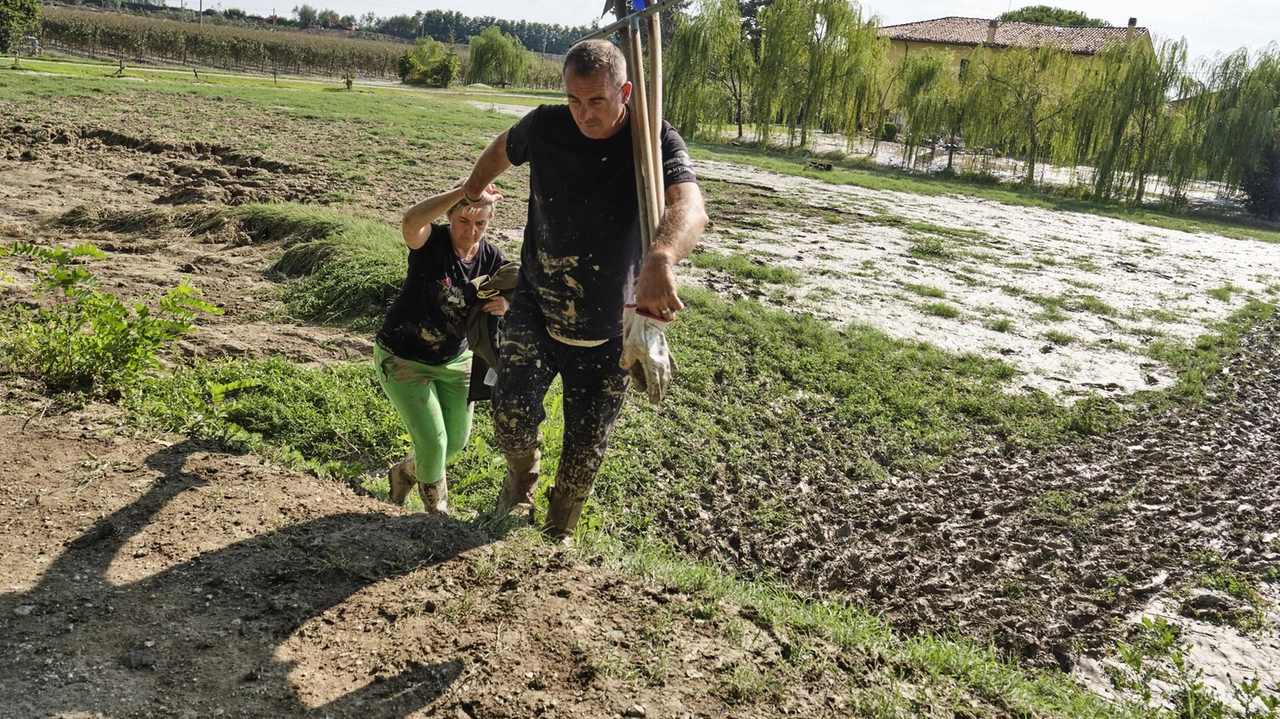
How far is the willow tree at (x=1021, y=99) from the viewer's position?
97.4ft

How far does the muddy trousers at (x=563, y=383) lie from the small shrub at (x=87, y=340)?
5.61 ft

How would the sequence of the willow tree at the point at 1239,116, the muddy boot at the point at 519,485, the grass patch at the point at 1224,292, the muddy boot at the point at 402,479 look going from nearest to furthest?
the muddy boot at the point at 519,485 → the muddy boot at the point at 402,479 → the grass patch at the point at 1224,292 → the willow tree at the point at 1239,116

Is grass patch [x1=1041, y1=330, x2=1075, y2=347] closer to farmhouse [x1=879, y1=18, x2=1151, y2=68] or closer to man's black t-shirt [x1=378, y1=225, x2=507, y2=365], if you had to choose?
man's black t-shirt [x1=378, y1=225, x2=507, y2=365]

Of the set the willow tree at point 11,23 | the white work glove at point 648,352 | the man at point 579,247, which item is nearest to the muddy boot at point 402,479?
the man at point 579,247

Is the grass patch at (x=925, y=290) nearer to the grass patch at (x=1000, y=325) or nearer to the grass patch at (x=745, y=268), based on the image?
the grass patch at (x=1000, y=325)

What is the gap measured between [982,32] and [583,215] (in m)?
62.9

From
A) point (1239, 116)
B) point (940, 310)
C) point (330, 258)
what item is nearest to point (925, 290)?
point (940, 310)

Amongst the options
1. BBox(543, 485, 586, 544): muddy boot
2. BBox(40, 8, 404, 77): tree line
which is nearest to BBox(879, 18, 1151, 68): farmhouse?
BBox(40, 8, 404, 77): tree line

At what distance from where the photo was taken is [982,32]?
5872 centimetres

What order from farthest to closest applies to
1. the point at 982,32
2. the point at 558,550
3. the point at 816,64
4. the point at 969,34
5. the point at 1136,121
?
the point at 982,32 → the point at 969,34 → the point at 816,64 → the point at 1136,121 → the point at 558,550

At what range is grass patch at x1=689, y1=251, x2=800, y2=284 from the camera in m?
10.6

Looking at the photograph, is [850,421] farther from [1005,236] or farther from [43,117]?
[43,117]

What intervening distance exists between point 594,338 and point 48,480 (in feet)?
7.14

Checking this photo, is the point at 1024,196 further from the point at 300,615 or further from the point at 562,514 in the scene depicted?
the point at 300,615
